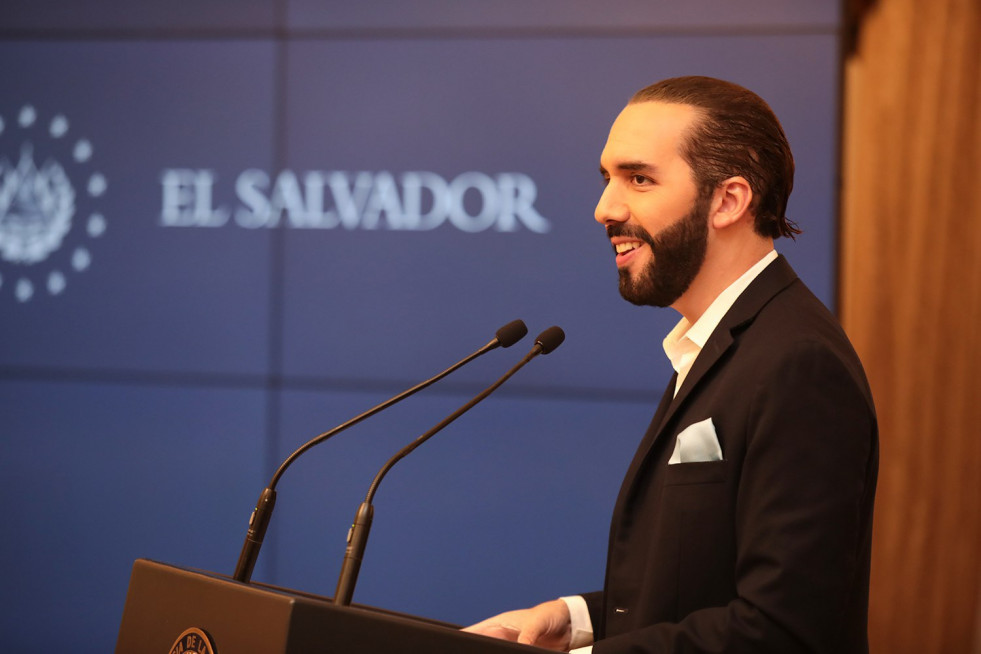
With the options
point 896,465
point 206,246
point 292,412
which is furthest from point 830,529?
point 206,246

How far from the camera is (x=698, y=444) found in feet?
4.21

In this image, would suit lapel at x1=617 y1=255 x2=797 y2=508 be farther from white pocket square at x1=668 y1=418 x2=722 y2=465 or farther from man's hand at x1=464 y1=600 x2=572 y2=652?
man's hand at x1=464 y1=600 x2=572 y2=652

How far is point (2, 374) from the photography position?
336cm

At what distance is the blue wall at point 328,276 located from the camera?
3051 mm

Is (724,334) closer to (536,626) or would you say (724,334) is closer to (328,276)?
(536,626)

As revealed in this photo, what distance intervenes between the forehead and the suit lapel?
0.22 metres

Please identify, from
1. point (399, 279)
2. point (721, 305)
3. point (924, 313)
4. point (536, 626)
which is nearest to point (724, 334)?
point (721, 305)

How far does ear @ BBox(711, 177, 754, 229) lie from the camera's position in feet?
4.76

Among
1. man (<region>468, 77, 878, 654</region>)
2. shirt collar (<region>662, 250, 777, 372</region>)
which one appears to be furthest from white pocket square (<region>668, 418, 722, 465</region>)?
shirt collar (<region>662, 250, 777, 372</region>)

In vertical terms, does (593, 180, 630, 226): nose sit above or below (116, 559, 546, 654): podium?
above

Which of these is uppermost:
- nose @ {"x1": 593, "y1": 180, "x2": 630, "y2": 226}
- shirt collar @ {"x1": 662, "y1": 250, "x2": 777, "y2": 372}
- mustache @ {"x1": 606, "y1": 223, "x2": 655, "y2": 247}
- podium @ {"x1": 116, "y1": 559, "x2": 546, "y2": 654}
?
nose @ {"x1": 593, "y1": 180, "x2": 630, "y2": 226}

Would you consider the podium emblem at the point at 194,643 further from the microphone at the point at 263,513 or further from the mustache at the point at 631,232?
the mustache at the point at 631,232

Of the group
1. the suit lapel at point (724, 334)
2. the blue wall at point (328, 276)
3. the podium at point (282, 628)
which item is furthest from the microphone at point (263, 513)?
the blue wall at point (328, 276)

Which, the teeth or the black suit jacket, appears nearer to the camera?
the black suit jacket
